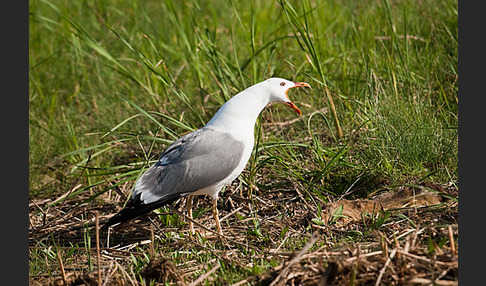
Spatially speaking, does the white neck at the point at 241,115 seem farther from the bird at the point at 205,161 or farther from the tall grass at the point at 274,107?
the tall grass at the point at 274,107

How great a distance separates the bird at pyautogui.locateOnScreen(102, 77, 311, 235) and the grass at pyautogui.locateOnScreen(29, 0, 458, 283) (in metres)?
0.30


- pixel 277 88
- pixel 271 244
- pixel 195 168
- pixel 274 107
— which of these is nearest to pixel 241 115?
pixel 277 88

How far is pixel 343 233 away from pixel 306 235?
0.76 feet

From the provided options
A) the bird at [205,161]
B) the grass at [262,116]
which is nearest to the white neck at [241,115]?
the bird at [205,161]

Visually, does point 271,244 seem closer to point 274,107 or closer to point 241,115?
point 241,115

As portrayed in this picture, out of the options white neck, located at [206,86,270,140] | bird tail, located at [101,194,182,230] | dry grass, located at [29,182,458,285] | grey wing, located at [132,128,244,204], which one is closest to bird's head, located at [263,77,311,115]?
white neck, located at [206,86,270,140]

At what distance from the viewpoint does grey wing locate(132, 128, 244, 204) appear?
3684 mm

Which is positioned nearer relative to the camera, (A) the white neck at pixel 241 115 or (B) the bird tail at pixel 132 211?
(B) the bird tail at pixel 132 211

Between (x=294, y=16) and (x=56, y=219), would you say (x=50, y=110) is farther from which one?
(x=294, y=16)

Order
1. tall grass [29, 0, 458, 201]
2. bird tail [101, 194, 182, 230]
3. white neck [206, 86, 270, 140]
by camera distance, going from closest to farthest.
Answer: bird tail [101, 194, 182, 230]
white neck [206, 86, 270, 140]
tall grass [29, 0, 458, 201]

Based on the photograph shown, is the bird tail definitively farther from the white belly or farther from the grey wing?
the white belly

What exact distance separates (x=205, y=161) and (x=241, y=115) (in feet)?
1.29

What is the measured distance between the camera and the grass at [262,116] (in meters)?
3.89

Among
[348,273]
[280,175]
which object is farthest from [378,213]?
[348,273]
